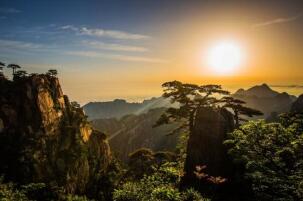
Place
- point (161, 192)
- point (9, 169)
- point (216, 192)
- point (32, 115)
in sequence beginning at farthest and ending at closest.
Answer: point (32, 115) < point (9, 169) < point (216, 192) < point (161, 192)

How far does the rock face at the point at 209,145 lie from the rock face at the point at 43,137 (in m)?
37.3

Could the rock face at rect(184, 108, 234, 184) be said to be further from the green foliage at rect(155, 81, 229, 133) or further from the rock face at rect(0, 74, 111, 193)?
the rock face at rect(0, 74, 111, 193)

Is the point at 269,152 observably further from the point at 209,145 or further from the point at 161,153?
the point at 161,153

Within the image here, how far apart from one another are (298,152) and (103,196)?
66.1 meters

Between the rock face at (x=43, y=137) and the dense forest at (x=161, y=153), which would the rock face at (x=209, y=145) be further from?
the rock face at (x=43, y=137)

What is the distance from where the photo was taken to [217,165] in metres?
35.0

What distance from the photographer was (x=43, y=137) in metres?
68.9

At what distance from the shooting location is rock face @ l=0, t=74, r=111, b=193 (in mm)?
61125

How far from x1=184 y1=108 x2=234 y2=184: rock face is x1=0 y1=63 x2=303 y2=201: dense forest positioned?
0.38 ft

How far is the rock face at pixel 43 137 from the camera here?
61125 mm

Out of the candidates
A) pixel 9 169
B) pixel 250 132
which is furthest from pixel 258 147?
pixel 9 169

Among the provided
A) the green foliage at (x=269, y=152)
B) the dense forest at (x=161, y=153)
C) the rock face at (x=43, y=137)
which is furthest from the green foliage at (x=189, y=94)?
the rock face at (x=43, y=137)

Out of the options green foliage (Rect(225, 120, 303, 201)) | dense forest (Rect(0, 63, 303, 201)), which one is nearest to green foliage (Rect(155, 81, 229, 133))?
dense forest (Rect(0, 63, 303, 201))

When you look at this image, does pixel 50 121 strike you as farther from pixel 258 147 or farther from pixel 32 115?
pixel 258 147
